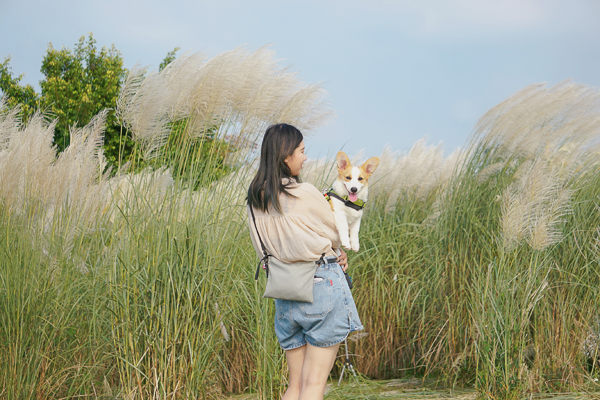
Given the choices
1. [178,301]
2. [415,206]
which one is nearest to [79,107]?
[415,206]

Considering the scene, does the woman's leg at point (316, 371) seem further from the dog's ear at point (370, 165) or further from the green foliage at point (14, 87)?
the green foliage at point (14, 87)

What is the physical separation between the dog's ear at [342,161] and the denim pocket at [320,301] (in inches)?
26.7

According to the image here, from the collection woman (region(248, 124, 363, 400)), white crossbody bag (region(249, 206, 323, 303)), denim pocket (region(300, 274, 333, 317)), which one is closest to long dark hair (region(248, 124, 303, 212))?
woman (region(248, 124, 363, 400))

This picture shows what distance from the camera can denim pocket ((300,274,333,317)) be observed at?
222 centimetres

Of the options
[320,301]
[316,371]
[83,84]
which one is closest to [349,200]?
[320,301]

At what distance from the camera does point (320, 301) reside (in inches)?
87.7

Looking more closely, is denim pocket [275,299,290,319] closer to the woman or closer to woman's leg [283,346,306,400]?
the woman

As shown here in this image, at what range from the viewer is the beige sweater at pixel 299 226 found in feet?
7.20

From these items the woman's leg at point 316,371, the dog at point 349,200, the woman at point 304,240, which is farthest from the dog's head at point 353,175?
the woman's leg at point 316,371

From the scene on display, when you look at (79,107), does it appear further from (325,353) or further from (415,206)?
(325,353)

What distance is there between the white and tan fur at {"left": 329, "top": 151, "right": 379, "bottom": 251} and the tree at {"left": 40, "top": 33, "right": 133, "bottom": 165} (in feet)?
43.6

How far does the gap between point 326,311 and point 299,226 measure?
382 mm

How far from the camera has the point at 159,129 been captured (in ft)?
10.8

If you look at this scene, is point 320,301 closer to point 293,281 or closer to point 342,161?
point 293,281
